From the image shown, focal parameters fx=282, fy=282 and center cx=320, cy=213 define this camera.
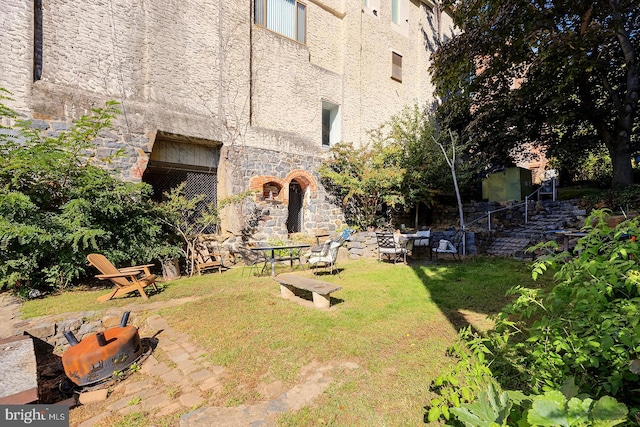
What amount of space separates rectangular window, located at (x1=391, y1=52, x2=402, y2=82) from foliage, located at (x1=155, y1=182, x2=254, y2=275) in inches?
390

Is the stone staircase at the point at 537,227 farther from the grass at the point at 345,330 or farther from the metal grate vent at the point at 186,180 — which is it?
the metal grate vent at the point at 186,180

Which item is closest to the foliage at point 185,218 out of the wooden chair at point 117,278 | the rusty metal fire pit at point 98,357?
the wooden chair at point 117,278

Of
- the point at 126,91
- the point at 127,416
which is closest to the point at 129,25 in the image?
the point at 126,91

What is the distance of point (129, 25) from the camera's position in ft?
23.0

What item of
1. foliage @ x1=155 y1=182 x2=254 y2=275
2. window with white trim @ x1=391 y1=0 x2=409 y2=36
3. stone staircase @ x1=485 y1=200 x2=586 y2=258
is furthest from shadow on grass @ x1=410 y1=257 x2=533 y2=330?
window with white trim @ x1=391 y1=0 x2=409 y2=36

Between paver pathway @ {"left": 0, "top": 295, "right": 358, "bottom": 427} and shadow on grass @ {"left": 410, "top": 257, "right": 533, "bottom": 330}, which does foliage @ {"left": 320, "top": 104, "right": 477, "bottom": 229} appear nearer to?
shadow on grass @ {"left": 410, "top": 257, "right": 533, "bottom": 330}

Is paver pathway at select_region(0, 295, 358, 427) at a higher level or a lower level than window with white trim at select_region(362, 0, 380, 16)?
lower

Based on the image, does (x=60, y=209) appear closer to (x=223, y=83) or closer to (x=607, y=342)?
(x=223, y=83)

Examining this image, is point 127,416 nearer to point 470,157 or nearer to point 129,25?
point 129,25

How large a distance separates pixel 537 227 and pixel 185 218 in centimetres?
1171

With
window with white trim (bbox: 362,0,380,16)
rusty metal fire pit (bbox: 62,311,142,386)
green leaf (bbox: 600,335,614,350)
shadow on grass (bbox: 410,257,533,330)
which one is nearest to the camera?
green leaf (bbox: 600,335,614,350)

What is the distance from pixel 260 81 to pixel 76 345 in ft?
27.6

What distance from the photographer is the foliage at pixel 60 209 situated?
190 inches

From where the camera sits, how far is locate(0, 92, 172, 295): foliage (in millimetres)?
4836
